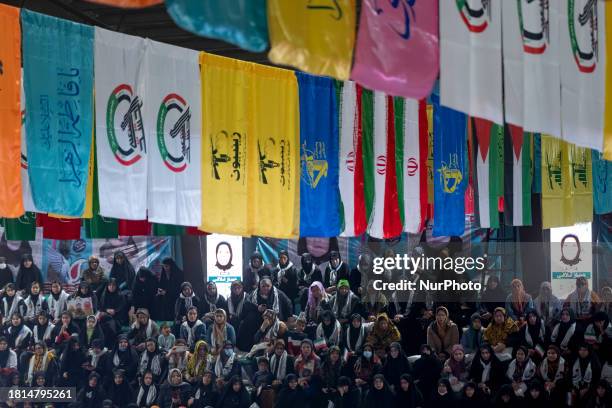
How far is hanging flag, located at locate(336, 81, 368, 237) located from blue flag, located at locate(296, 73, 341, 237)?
0.15 m

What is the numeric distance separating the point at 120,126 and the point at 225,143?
1329mm

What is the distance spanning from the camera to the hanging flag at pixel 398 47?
5.94m

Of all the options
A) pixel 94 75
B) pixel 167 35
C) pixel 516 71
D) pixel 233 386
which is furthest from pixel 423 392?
pixel 516 71

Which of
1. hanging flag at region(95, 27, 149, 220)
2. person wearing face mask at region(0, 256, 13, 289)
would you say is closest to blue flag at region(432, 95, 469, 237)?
hanging flag at region(95, 27, 149, 220)

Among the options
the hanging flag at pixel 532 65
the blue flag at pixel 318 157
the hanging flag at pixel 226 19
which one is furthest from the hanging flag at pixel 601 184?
the hanging flag at pixel 226 19

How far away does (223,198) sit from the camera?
36.0 ft

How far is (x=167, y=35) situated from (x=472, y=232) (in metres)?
8.12

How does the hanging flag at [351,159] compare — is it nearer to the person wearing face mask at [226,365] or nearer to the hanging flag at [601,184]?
the hanging flag at [601,184]

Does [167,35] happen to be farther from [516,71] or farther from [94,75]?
[516,71]

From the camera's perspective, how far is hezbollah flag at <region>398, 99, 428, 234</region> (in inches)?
554

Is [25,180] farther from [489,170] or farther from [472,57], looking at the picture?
[489,170]

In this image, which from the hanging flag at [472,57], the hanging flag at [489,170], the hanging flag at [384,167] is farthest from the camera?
the hanging flag at [489,170]

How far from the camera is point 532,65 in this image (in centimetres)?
739

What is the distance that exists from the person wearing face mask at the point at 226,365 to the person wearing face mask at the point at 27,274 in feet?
14.7
